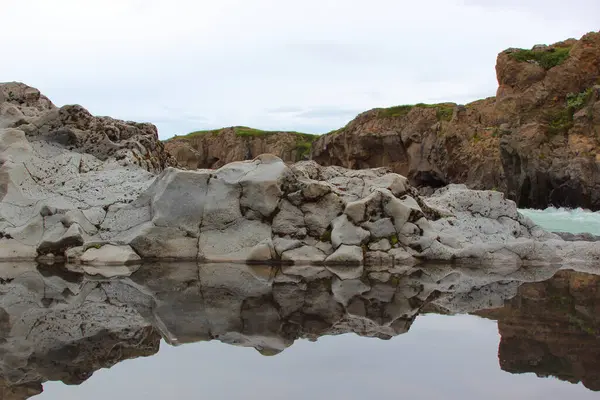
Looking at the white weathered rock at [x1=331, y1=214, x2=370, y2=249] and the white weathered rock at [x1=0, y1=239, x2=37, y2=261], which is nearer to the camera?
the white weathered rock at [x1=331, y1=214, x2=370, y2=249]

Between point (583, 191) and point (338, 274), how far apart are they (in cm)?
2259

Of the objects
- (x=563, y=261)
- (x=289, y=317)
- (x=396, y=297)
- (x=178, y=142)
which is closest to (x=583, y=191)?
(x=563, y=261)

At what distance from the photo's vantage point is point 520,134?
32.6 m

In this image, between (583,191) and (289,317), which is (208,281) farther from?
(583,191)

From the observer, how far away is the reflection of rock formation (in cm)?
464

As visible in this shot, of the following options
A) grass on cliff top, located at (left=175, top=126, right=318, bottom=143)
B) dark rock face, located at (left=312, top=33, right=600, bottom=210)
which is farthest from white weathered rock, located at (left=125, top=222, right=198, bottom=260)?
grass on cliff top, located at (left=175, top=126, right=318, bottom=143)

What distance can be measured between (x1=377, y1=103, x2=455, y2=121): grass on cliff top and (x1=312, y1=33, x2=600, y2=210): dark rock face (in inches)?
3.9

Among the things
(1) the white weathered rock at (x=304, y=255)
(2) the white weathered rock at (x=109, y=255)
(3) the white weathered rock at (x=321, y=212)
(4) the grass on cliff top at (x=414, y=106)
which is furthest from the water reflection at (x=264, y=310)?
(4) the grass on cliff top at (x=414, y=106)

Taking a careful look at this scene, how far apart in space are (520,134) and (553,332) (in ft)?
94.6

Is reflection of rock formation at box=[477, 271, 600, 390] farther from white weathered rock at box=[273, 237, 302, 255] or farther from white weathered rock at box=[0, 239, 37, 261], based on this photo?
white weathered rock at box=[0, 239, 37, 261]

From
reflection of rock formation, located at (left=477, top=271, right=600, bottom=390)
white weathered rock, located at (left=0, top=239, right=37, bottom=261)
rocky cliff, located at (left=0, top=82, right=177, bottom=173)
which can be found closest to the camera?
reflection of rock formation, located at (left=477, top=271, right=600, bottom=390)

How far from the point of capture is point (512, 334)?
5668mm

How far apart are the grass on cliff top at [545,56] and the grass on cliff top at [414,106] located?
8918 mm

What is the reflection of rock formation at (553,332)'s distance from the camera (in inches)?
183
